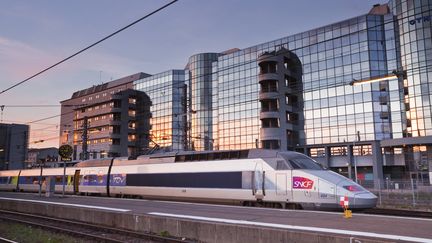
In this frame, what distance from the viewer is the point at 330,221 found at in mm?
14461

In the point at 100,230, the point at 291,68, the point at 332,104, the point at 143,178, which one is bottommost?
the point at 100,230

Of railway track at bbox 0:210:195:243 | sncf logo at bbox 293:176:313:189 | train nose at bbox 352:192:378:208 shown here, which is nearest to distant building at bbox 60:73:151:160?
railway track at bbox 0:210:195:243

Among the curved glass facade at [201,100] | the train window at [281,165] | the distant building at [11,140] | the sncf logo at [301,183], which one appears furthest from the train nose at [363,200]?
the distant building at [11,140]

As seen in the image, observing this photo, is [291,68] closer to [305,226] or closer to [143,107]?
[143,107]

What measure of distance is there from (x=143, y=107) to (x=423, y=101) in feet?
199

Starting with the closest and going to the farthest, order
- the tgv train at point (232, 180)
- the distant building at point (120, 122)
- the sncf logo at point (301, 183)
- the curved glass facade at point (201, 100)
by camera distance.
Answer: the tgv train at point (232, 180) → the sncf logo at point (301, 183) → the curved glass facade at point (201, 100) → the distant building at point (120, 122)

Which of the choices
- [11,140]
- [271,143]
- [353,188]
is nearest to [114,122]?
[271,143]

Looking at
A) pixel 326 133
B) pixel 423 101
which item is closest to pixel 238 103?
pixel 326 133

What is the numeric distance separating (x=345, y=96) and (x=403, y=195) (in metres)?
36.7

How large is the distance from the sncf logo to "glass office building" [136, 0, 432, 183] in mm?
34477

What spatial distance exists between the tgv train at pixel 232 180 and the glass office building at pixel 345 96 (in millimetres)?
22358

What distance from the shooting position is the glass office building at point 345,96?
59.8 meters

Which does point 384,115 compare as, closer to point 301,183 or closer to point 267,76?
point 267,76

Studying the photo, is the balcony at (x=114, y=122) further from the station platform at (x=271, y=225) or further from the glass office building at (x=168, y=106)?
the station platform at (x=271, y=225)
